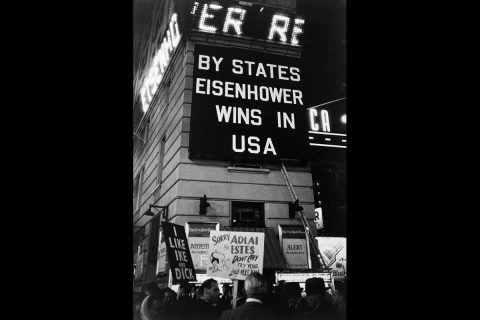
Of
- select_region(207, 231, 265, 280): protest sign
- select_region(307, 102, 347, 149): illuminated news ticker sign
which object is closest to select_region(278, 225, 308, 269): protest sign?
select_region(307, 102, 347, 149): illuminated news ticker sign

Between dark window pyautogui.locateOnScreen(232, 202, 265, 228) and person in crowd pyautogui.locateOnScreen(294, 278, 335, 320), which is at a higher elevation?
dark window pyautogui.locateOnScreen(232, 202, 265, 228)

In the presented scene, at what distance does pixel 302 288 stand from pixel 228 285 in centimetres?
185

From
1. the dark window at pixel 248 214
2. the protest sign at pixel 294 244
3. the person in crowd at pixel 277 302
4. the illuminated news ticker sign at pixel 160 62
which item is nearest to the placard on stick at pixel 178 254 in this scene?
the person in crowd at pixel 277 302

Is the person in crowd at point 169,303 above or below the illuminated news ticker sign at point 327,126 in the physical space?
below

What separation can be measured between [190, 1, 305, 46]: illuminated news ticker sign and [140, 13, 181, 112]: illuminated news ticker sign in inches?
46.1

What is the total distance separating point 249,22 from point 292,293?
735 centimetres

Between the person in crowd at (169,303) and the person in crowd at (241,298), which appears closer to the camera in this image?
the person in crowd at (169,303)

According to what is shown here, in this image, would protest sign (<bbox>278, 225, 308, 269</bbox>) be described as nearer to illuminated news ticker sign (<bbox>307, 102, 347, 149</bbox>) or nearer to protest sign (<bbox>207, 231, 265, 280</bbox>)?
illuminated news ticker sign (<bbox>307, 102, 347, 149</bbox>)

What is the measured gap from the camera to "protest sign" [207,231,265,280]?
5.46 meters

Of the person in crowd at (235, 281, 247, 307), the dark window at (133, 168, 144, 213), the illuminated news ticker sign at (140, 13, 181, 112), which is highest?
the illuminated news ticker sign at (140, 13, 181, 112)

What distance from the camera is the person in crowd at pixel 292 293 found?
7051 mm

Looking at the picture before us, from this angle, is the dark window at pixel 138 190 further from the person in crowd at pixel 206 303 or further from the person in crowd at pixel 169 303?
the person in crowd at pixel 206 303

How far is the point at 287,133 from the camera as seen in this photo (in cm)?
952

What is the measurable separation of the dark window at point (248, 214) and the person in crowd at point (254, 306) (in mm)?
5412
